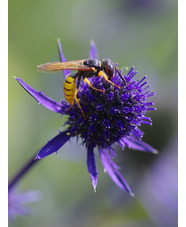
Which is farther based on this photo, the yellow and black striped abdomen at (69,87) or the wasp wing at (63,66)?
the yellow and black striped abdomen at (69,87)

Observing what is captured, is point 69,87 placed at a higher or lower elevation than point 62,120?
higher

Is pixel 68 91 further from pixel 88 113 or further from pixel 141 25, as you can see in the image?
pixel 141 25

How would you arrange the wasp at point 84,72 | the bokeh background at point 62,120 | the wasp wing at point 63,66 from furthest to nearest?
the bokeh background at point 62,120, the wasp at point 84,72, the wasp wing at point 63,66

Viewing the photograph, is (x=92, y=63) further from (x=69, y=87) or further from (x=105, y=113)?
(x=105, y=113)

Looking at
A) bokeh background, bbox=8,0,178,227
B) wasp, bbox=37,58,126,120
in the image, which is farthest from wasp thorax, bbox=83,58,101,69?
bokeh background, bbox=8,0,178,227

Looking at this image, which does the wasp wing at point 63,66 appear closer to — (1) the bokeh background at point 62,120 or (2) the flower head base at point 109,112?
(2) the flower head base at point 109,112

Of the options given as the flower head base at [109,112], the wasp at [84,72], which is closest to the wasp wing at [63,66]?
the wasp at [84,72]

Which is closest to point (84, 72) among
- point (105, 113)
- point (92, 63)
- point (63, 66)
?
point (92, 63)

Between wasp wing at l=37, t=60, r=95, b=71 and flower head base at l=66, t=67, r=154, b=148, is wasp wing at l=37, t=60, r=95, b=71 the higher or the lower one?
the higher one

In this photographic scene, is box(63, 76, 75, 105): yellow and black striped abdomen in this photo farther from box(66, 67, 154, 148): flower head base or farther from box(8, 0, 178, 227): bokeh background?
box(8, 0, 178, 227): bokeh background

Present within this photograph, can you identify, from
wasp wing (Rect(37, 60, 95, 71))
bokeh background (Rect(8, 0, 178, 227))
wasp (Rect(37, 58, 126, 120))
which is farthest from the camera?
bokeh background (Rect(8, 0, 178, 227))
